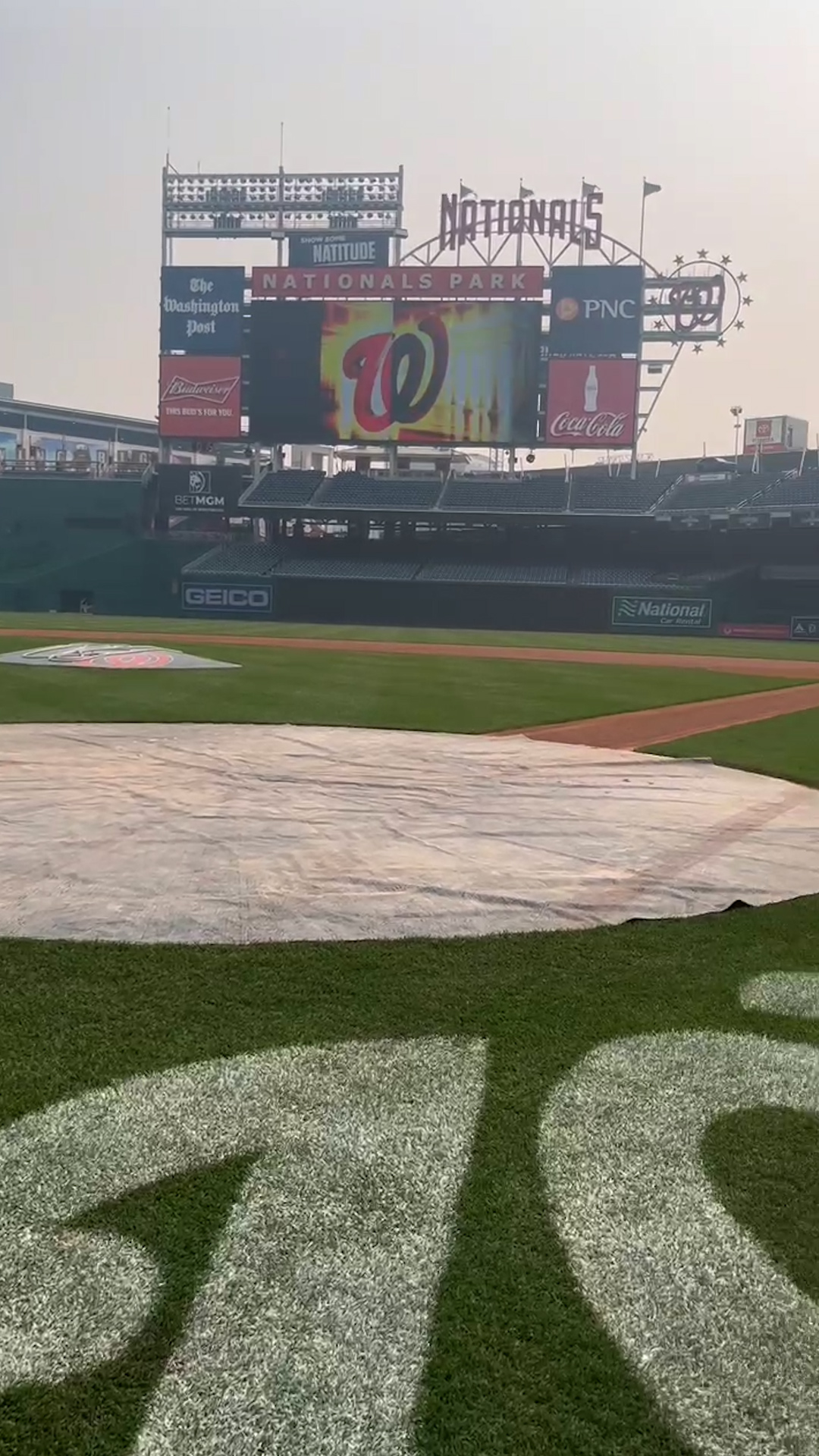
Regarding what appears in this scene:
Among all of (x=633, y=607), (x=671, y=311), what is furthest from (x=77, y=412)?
(x=633, y=607)

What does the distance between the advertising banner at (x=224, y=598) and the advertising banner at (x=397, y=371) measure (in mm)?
7126

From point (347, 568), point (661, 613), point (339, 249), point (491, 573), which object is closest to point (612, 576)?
point (661, 613)

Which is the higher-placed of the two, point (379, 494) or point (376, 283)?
point (376, 283)

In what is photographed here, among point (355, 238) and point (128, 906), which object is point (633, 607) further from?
point (128, 906)

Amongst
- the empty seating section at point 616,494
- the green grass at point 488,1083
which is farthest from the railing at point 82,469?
the green grass at point 488,1083

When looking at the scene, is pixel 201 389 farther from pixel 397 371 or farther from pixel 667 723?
pixel 667 723

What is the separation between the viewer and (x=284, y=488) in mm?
47656

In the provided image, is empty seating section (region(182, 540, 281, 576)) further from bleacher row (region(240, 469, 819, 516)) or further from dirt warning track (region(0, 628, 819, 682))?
dirt warning track (region(0, 628, 819, 682))

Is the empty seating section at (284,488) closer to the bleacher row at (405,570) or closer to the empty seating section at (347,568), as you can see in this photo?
the bleacher row at (405,570)

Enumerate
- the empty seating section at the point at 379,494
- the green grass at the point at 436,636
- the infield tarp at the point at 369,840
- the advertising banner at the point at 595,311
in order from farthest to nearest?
the empty seating section at the point at 379,494 → the advertising banner at the point at 595,311 → the green grass at the point at 436,636 → the infield tarp at the point at 369,840

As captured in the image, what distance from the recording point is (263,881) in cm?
457

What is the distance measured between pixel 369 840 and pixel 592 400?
41.5 metres

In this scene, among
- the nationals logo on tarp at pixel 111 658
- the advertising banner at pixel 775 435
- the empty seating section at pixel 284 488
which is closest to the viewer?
the nationals logo on tarp at pixel 111 658

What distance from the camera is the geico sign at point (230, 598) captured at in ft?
143
